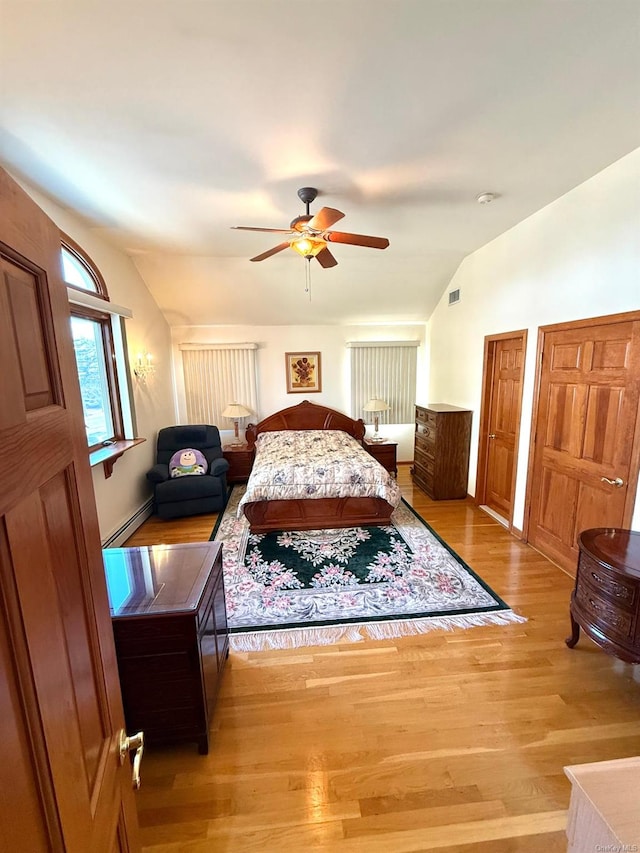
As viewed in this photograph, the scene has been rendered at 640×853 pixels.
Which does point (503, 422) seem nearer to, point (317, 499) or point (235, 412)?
point (317, 499)

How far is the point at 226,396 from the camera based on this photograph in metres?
5.66

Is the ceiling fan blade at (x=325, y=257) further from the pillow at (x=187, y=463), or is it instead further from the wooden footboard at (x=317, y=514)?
the pillow at (x=187, y=463)

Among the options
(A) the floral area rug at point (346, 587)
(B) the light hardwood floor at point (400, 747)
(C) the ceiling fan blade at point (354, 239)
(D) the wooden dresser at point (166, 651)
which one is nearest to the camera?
(B) the light hardwood floor at point (400, 747)

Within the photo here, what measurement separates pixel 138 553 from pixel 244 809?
1222 millimetres

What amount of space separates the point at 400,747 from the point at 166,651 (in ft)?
3.81

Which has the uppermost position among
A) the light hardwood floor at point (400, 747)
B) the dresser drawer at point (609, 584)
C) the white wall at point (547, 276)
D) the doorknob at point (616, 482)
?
the white wall at point (547, 276)

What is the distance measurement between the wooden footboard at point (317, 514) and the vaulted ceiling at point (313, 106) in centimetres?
271

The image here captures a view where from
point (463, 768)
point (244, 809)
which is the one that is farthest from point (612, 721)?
point (244, 809)

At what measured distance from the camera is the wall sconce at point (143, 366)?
4258 mm

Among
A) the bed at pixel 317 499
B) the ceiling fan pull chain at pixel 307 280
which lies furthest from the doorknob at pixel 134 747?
the ceiling fan pull chain at pixel 307 280

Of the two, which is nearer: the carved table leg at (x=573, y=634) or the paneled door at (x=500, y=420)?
the carved table leg at (x=573, y=634)

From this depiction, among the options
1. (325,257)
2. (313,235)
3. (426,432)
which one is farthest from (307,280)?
(426,432)

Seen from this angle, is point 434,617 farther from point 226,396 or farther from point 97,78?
point 226,396

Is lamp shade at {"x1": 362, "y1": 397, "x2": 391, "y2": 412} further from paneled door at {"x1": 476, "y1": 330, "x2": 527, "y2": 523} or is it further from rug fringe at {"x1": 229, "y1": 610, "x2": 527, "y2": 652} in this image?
rug fringe at {"x1": 229, "y1": 610, "x2": 527, "y2": 652}
